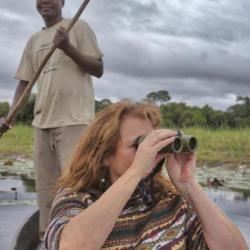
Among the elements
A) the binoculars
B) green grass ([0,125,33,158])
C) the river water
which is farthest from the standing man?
green grass ([0,125,33,158])

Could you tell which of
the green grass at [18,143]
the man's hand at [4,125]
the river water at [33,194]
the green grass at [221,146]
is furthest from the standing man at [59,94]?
the green grass at [18,143]

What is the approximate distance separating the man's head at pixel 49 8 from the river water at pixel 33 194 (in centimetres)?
128

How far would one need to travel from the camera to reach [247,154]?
449 inches

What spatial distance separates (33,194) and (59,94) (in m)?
3.86

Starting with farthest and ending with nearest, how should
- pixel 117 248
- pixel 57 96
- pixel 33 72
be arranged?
pixel 33 72, pixel 57 96, pixel 117 248

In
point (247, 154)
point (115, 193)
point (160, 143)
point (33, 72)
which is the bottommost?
point (247, 154)

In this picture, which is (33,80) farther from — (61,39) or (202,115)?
(202,115)

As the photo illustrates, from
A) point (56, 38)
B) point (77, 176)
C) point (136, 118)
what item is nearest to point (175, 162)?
point (136, 118)

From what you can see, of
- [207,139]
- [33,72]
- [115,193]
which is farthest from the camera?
[207,139]

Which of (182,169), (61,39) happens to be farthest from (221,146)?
(182,169)

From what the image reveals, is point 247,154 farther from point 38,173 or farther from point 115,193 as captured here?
point 115,193

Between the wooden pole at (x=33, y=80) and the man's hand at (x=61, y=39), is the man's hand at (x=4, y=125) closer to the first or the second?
the wooden pole at (x=33, y=80)

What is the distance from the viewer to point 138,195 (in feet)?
7.46

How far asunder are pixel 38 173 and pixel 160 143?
80.5 inches
